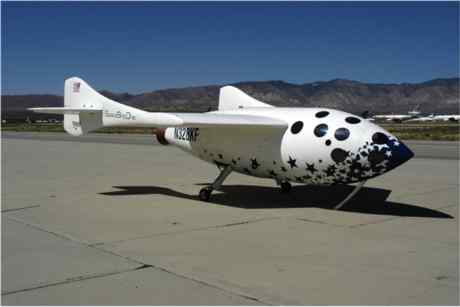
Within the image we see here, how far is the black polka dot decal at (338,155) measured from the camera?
10452mm

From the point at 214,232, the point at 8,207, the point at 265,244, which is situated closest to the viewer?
the point at 265,244

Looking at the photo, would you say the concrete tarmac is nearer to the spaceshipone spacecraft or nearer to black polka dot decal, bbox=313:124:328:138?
the spaceshipone spacecraft

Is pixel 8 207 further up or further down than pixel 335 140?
further down

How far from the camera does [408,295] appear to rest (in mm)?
5984

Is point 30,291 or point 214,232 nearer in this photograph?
point 30,291

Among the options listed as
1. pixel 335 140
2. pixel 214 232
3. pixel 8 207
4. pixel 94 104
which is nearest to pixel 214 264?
pixel 214 232

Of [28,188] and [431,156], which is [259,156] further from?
[431,156]

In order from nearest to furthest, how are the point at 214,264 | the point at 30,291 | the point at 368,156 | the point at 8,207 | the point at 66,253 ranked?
the point at 30,291
the point at 214,264
the point at 66,253
the point at 368,156
the point at 8,207

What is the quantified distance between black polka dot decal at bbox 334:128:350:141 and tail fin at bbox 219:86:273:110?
11.3 ft

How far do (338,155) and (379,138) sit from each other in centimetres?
82

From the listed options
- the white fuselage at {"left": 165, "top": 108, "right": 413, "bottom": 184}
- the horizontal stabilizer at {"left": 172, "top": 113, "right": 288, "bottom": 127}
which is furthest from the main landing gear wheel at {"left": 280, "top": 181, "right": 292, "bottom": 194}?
the horizontal stabilizer at {"left": 172, "top": 113, "right": 288, "bottom": 127}

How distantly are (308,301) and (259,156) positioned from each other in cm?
611

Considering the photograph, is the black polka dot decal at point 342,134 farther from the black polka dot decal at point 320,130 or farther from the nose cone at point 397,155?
the nose cone at point 397,155

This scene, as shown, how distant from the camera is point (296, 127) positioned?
36.8ft
